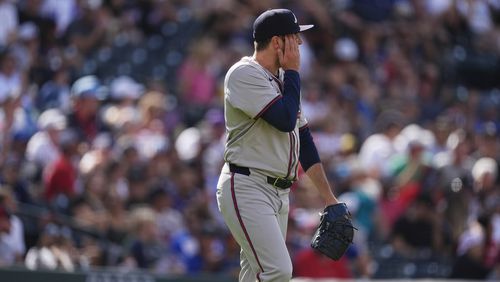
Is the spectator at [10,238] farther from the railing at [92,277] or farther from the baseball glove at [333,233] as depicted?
the baseball glove at [333,233]

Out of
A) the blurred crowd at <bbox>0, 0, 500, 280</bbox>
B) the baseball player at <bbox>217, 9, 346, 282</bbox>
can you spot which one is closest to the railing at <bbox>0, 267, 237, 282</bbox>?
the blurred crowd at <bbox>0, 0, 500, 280</bbox>

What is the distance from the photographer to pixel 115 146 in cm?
1270

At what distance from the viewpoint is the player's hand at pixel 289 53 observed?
6.78m

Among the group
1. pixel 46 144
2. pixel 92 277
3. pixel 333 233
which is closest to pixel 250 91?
pixel 333 233

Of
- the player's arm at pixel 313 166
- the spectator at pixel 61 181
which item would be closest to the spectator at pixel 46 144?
the spectator at pixel 61 181

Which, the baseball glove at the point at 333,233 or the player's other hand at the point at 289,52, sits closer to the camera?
the player's other hand at the point at 289,52

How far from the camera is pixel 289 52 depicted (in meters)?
6.78

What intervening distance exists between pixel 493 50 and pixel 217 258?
8.39 metres

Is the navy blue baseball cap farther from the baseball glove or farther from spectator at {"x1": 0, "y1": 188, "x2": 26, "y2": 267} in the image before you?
spectator at {"x1": 0, "y1": 188, "x2": 26, "y2": 267}

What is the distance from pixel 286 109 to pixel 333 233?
78cm

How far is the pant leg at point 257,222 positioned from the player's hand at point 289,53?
66cm

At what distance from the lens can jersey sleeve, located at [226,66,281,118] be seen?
670cm

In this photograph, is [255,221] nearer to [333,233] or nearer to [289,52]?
[333,233]

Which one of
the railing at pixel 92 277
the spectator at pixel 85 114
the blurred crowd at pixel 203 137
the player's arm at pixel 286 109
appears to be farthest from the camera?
the spectator at pixel 85 114
